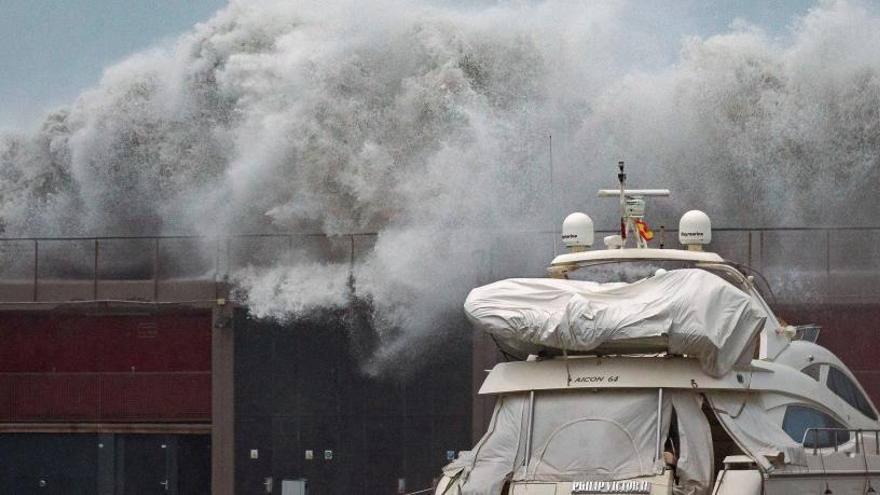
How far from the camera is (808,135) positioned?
99.3 ft

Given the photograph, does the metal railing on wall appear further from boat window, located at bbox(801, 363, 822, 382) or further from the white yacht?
the white yacht

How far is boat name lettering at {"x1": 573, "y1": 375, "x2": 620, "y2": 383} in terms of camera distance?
47.0 ft

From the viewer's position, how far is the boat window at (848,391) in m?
17.8

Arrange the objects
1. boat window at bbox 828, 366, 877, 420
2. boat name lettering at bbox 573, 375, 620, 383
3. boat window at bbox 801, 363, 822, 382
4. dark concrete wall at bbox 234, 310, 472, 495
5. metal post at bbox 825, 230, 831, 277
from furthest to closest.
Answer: dark concrete wall at bbox 234, 310, 472, 495 < metal post at bbox 825, 230, 831, 277 < boat window at bbox 828, 366, 877, 420 < boat window at bbox 801, 363, 822, 382 < boat name lettering at bbox 573, 375, 620, 383

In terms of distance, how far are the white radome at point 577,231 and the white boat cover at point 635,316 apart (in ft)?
8.24

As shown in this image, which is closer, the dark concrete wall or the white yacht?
the white yacht

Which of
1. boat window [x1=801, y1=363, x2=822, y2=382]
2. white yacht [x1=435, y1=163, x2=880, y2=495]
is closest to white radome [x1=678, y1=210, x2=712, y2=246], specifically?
boat window [x1=801, y1=363, x2=822, y2=382]

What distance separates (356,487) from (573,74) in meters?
9.13

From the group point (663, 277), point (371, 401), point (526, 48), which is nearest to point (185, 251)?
point (371, 401)

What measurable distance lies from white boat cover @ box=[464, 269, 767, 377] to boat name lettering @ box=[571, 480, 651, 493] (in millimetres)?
1233

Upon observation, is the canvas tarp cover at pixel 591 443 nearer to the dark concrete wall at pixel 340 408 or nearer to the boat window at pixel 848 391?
the boat window at pixel 848 391

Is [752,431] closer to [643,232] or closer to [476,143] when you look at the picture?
[643,232]

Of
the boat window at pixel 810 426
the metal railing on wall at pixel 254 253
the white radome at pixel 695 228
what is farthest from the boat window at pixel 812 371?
the metal railing on wall at pixel 254 253

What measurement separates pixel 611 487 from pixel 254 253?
17.7 m
